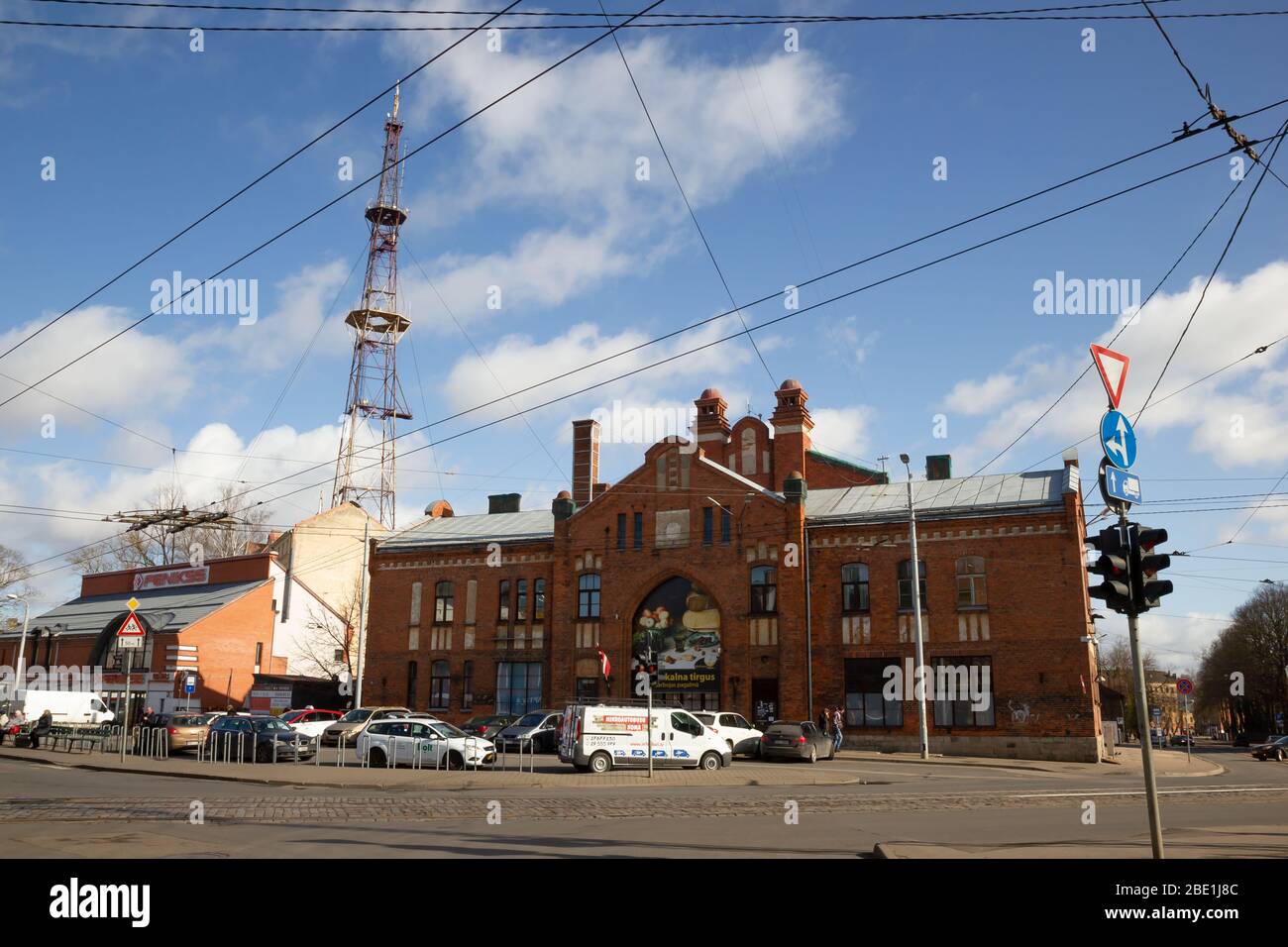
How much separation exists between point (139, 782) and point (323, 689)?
29843 millimetres

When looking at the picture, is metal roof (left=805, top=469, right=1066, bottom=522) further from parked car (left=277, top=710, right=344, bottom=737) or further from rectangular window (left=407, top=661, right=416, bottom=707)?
parked car (left=277, top=710, right=344, bottom=737)

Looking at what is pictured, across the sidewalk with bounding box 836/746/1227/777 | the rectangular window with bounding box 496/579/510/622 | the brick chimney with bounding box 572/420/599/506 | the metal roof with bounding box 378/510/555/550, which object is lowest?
the sidewalk with bounding box 836/746/1227/777

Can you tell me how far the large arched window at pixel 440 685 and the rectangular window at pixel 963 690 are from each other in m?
21.5

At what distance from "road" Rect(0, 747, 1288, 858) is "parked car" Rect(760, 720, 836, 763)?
8.34 m

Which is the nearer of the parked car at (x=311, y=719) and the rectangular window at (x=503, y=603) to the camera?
the parked car at (x=311, y=719)

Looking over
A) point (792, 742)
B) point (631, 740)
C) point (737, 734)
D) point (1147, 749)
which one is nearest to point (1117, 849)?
point (1147, 749)

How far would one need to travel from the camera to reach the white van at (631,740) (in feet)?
85.6

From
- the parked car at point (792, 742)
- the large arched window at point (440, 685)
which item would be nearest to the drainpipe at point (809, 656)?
the parked car at point (792, 742)

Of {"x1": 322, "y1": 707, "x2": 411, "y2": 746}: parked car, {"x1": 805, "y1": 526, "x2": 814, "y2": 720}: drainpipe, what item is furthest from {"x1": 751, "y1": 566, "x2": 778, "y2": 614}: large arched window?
{"x1": 322, "y1": 707, "x2": 411, "y2": 746}: parked car

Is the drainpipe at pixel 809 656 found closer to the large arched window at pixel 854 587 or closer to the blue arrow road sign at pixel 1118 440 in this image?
the large arched window at pixel 854 587

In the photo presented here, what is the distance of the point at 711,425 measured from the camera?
51.0 m

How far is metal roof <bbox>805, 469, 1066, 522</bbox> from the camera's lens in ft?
121
